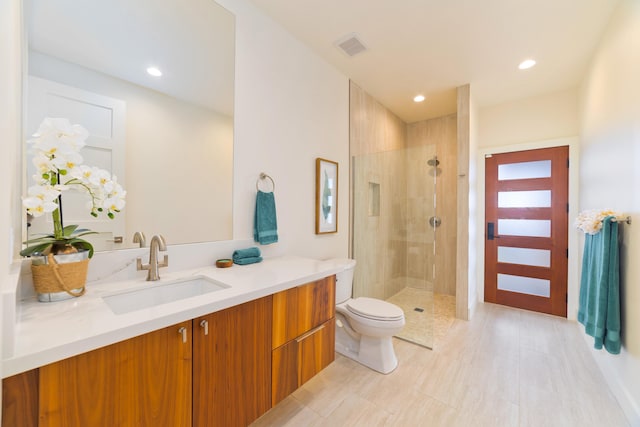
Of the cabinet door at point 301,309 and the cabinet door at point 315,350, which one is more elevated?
the cabinet door at point 301,309

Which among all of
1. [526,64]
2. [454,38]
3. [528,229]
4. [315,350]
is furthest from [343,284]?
[526,64]

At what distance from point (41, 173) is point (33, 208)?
5.6 inches

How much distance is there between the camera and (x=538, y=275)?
306 centimetres

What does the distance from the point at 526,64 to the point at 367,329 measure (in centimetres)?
293

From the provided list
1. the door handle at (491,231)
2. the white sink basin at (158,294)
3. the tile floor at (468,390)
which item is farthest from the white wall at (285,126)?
the door handle at (491,231)

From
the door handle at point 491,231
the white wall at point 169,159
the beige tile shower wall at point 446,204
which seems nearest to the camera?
the white wall at point 169,159

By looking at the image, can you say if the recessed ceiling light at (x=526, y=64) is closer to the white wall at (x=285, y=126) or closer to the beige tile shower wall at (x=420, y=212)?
the beige tile shower wall at (x=420, y=212)

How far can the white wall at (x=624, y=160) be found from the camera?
1479mm

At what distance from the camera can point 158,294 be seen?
125cm

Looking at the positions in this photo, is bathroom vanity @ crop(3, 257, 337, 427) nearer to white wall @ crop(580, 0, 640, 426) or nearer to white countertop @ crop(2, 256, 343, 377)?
white countertop @ crop(2, 256, 343, 377)

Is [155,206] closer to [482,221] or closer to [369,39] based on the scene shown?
[369,39]

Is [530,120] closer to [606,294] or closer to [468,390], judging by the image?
[606,294]

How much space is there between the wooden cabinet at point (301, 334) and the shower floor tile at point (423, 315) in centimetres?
123

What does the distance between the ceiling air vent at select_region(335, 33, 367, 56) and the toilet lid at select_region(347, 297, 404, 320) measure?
7.40 ft
